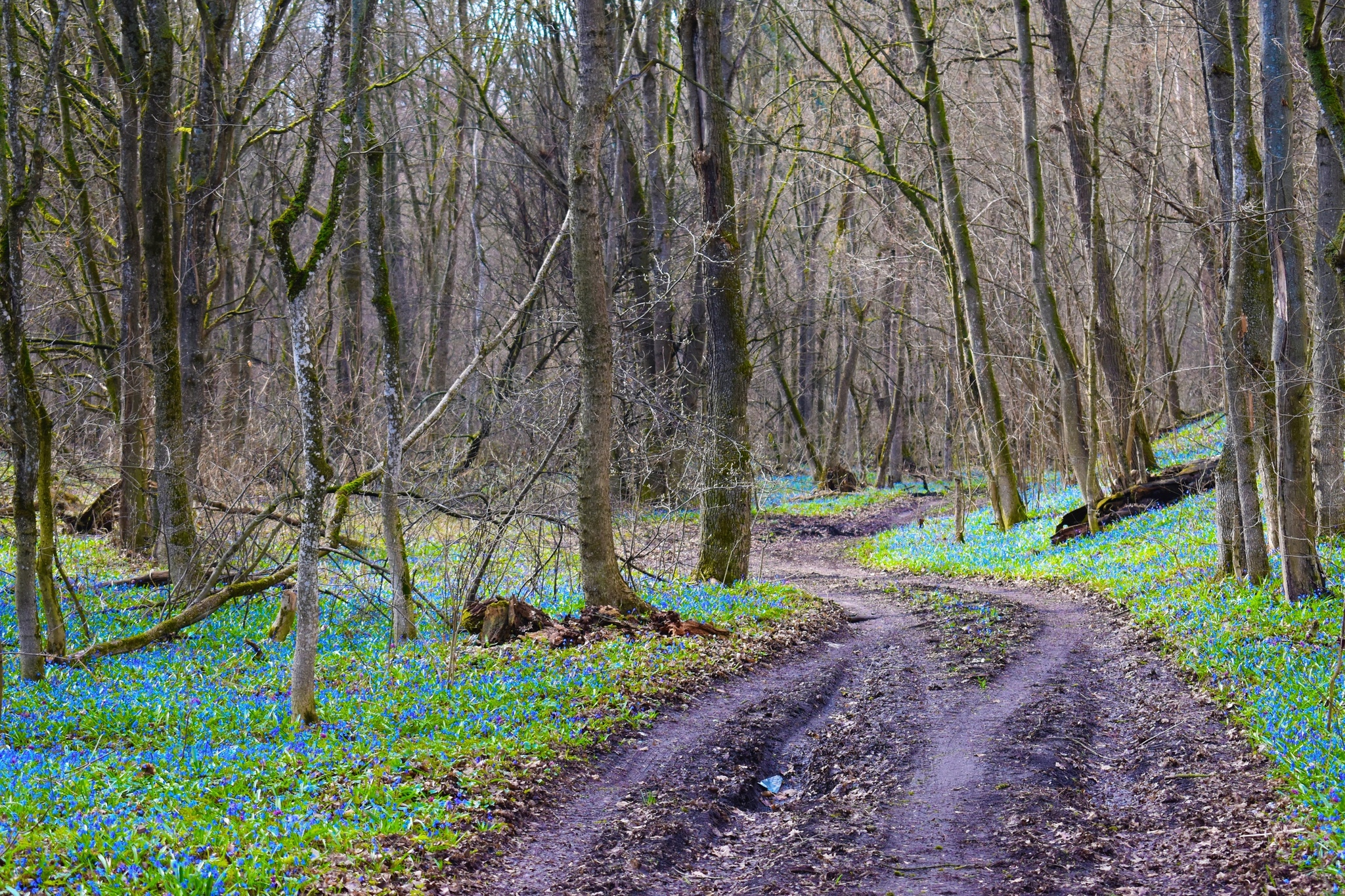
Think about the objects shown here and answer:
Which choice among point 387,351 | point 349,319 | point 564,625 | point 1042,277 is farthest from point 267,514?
point 349,319

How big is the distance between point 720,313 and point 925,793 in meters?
8.68

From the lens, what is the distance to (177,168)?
59.4 ft

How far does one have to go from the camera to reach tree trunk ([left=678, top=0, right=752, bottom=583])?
1353 centimetres

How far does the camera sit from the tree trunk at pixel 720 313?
533 inches

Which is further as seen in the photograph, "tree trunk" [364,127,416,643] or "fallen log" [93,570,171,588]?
"fallen log" [93,570,171,588]

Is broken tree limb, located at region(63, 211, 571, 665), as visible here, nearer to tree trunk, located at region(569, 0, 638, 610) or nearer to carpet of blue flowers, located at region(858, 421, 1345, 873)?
tree trunk, located at region(569, 0, 638, 610)

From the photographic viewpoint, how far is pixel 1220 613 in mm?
9734

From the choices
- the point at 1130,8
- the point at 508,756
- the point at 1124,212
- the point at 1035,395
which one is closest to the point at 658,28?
the point at 1130,8

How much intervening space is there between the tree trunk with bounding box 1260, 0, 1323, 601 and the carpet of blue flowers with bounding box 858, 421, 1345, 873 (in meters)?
0.43

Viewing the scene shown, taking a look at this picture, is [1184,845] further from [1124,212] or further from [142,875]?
[1124,212]

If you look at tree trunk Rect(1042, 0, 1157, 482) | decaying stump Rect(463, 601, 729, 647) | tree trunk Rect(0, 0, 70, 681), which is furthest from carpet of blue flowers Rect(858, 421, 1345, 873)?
tree trunk Rect(0, 0, 70, 681)

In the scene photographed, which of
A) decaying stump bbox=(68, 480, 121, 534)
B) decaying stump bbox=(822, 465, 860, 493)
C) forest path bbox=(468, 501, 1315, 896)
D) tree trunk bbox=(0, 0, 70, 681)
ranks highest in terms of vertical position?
tree trunk bbox=(0, 0, 70, 681)

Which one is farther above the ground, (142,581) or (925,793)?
(142,581)

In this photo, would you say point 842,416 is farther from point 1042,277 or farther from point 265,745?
point 265,745
